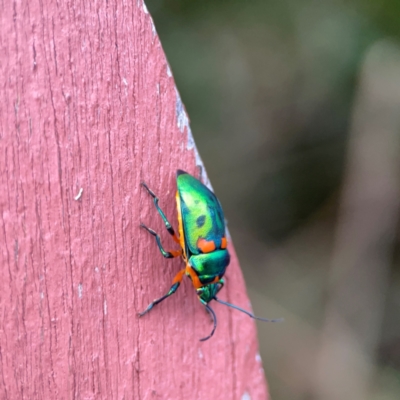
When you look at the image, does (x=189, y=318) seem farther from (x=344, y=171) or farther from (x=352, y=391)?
(x=352, y=391)

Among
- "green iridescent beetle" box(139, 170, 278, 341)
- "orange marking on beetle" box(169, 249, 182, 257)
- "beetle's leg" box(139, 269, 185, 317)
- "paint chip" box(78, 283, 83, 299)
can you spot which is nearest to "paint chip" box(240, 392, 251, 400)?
"green iridescent beetle" box(139, 170, 278, 341)

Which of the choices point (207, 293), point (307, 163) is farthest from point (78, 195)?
point (307, 163)

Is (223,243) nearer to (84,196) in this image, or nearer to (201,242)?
(201,242)

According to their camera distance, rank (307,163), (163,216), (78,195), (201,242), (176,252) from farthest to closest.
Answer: (307,163) < (201,242) < (176,252) < (163,216) < (78,195)

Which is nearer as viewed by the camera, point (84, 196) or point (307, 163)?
point (84, 196)

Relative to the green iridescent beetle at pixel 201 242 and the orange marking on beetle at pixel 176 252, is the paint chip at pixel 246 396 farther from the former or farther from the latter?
the orange marking on beetle at pixel 176 252

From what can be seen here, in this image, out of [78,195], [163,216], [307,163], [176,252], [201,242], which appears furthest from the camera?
[307,163]

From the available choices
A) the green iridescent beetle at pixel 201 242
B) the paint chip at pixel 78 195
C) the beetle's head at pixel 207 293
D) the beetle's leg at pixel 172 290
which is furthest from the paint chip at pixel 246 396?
the paint chip at pixel 78 195
